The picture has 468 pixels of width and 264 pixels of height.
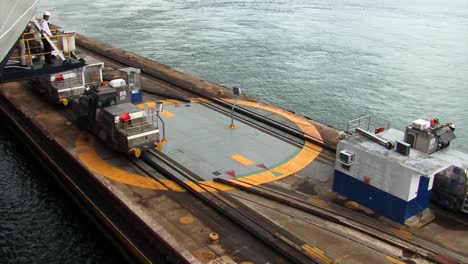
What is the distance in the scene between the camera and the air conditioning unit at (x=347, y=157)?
45.4 ft

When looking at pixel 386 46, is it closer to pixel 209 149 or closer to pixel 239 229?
pixel 209 149

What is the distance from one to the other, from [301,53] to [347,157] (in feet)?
100.0

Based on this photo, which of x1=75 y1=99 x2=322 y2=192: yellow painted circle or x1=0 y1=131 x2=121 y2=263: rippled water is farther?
x1=75 y1=99 x2=322 y2=192: yellow painted circle

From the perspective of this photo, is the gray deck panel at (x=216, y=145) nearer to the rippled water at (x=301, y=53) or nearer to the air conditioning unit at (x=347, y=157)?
the air conditioning unit at (x=347, y=157)

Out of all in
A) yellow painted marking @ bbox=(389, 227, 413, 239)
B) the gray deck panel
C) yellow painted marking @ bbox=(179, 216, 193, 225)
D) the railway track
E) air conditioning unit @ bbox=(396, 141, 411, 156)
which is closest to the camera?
the railway track

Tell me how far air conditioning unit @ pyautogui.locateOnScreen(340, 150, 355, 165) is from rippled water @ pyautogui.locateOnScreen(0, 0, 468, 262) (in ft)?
26.7

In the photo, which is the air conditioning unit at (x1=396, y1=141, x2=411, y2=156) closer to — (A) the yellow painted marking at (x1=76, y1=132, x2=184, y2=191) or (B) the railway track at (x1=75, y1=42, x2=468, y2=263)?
(B) the railway track at (x1=75, y1=42, x2=468, y2=263)

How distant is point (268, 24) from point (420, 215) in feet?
150

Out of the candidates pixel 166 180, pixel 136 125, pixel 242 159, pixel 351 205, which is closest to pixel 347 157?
pixel 351 205

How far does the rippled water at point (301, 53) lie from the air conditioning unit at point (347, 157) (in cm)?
813

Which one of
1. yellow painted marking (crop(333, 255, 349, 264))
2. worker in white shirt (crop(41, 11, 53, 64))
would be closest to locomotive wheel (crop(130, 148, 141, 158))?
worker in white shirt (crop(41, 11, 53, 64))

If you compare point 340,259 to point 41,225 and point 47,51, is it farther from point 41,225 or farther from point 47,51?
point 47,51

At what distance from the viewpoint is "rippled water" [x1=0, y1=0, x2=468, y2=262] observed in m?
29.8

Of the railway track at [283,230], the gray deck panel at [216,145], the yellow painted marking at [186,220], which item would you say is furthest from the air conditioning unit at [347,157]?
the yellow painted marking at [186,220]
